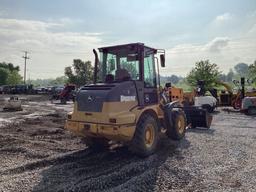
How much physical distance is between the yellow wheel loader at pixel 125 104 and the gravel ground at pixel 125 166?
56cm

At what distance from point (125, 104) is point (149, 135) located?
1.13m

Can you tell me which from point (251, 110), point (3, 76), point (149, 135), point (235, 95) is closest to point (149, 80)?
point (149, 135)

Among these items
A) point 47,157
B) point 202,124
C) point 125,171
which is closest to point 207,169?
point 125,171


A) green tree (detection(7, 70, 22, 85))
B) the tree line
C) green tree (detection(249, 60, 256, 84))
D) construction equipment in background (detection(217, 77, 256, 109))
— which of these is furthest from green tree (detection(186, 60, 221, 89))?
green tree (detection(7, 70, 22, 85))

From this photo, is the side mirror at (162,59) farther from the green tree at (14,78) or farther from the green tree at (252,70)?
the green tree at (14,78)

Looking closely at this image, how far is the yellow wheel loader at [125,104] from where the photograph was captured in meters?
7.25

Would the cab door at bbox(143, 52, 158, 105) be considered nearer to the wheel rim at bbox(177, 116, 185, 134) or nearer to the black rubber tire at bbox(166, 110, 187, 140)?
the black rubber tire at bbox(166, 110, 187, 140)

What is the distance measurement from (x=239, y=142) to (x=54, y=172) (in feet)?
19.2

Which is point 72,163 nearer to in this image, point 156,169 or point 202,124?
point 156,169

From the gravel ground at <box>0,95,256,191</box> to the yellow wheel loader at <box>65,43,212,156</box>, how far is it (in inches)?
22.0

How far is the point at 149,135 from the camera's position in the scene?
798 centimetres

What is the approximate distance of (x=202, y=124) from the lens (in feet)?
40.4

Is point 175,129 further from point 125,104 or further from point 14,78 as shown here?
point 14,78

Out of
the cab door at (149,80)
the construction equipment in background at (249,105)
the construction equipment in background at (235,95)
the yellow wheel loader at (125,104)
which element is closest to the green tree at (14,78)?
the construction equipment in background at (235,95)
